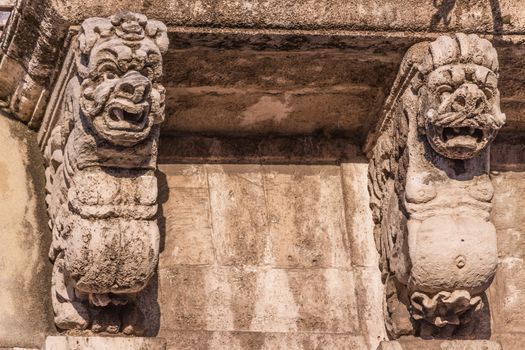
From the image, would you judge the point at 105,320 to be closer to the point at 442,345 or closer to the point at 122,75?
the point at 122,75

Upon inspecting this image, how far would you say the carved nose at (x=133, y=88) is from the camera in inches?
282

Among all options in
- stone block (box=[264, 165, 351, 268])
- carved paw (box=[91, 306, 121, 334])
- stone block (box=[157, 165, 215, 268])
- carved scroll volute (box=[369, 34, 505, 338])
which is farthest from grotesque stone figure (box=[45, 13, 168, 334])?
carved scroll volute (box=[369, 34, 505, 338])

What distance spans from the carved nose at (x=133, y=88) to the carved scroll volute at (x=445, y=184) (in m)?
1.14

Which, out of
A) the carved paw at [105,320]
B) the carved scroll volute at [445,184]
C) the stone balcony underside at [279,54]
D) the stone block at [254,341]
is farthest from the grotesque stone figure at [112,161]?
the carved scroll volute at [445,184]

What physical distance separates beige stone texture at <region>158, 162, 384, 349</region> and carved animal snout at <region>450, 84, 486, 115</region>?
1.02 metres

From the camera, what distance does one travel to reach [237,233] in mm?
Result: 8094

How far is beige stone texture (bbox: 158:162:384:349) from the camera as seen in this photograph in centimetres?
789

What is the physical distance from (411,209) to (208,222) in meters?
0.98

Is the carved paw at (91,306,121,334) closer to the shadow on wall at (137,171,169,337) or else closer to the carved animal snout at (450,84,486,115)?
the shadow on wall at (137,171,169,337)

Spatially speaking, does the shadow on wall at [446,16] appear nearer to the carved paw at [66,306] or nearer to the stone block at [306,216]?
the stone block at [306,216]

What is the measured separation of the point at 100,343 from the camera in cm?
748

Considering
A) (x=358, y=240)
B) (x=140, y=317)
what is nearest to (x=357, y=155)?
(x=358, y=240)

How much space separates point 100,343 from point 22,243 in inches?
27.0

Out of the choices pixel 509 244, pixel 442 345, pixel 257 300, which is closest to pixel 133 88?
pixel 257 300
